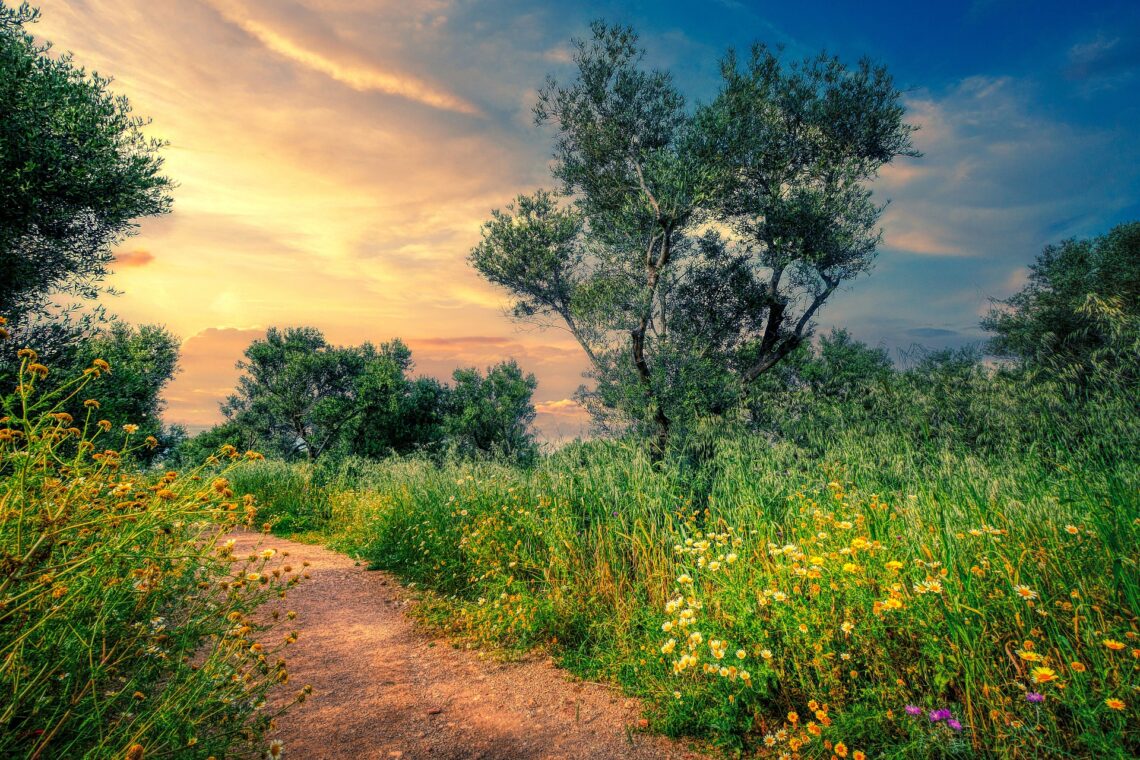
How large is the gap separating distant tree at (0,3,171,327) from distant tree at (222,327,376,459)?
56.6ft

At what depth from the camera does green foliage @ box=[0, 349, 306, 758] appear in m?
2.03

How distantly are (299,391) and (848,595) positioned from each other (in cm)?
3158

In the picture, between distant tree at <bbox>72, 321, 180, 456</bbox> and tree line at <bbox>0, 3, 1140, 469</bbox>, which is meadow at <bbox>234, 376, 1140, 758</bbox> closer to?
tree line at <bbox>0, 3, 1140, 469</bbox>

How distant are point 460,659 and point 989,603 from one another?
4.32 metres

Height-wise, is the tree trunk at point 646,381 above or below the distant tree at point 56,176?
below

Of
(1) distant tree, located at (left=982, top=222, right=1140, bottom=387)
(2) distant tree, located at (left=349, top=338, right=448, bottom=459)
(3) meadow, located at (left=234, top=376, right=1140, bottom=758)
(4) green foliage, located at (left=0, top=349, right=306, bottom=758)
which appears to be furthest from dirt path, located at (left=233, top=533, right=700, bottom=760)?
(2) distant tree, located at (left=349, top=338, right=448, bottom=459)

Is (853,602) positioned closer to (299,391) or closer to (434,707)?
(434,707)

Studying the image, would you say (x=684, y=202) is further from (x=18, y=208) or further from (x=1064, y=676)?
(x=18, y=208)

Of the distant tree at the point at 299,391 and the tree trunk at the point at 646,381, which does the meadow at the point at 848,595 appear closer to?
the tree trunk at the point at 646,381

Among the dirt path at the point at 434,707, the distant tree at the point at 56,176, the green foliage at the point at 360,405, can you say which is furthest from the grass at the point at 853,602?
the green foliage at the point at 360,405

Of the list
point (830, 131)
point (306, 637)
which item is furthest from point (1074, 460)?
point (830, 131)

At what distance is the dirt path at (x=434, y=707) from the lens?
136 inches

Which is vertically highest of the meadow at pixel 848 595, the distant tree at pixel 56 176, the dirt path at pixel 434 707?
the distant tree at pixel 56 176

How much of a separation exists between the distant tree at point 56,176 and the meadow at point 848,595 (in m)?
10.5
